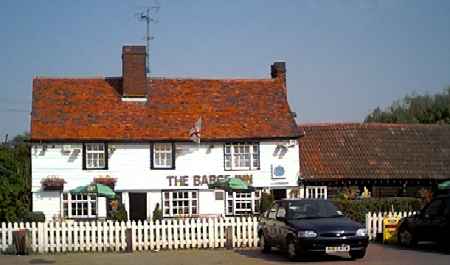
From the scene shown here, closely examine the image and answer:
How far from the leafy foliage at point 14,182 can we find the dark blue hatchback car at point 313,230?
37.6 feet

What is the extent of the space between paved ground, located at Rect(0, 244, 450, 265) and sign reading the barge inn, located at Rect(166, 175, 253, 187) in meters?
11.1

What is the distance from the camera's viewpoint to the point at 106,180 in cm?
3138

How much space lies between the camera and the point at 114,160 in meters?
31.7

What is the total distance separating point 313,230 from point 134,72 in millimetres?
19198

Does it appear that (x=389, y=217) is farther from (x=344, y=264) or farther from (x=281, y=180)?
(x=281, y=180)

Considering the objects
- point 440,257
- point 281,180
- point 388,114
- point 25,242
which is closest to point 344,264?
point 440,257

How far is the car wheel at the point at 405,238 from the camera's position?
19.8 meters

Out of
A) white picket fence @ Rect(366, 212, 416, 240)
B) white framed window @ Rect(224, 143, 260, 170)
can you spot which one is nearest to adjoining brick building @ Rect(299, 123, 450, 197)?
white framed window @ Rect(224, 143, 260, 170)

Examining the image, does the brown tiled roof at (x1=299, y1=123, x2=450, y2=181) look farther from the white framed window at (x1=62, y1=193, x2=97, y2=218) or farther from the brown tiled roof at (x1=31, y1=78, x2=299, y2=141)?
the white framed window at (x1=62, y1=193, x2=97, y2=218)

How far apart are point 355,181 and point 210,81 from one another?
9.10 meters

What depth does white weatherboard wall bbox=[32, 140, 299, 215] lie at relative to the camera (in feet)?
102

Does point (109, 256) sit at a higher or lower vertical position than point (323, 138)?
lower

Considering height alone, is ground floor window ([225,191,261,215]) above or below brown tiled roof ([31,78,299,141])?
below

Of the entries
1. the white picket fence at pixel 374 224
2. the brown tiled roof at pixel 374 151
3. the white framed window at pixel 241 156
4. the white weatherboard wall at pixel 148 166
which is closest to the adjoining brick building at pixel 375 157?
the brown tiled roof at pixel 374 151
